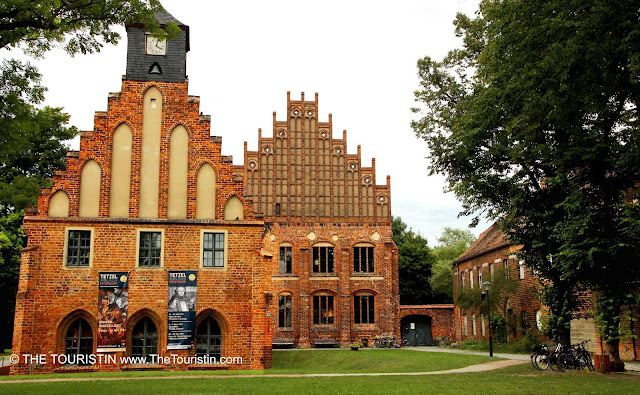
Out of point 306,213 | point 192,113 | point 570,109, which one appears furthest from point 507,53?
point 306,213

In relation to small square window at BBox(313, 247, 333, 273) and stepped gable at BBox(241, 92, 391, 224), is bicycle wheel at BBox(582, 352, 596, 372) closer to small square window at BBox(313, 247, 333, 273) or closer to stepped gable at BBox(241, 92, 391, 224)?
stepped gable at BBox(241, 92, 391, 224)

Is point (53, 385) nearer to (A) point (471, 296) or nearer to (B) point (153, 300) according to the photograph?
(B) point (153, 300)

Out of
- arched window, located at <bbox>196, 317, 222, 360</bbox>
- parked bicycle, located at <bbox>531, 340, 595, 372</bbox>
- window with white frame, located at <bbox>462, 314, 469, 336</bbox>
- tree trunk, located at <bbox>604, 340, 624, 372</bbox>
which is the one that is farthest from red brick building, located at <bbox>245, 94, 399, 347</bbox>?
tree trunk, located at <bbox>604, 340, 624, 372</bbox>

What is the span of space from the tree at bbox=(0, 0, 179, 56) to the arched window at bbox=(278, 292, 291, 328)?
27564mm

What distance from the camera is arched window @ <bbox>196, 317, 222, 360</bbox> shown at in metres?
21.5

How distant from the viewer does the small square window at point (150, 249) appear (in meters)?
21.7

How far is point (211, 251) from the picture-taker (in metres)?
22.0

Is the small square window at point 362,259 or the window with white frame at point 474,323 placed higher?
the small square window at point 362,259

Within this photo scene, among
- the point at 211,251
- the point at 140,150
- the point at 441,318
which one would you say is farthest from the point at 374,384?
the point at 441,318

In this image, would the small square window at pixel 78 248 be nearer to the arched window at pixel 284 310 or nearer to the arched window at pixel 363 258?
the arched window at pixel 284 310

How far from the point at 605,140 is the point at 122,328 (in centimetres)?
1735

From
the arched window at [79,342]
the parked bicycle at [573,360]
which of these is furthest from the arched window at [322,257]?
the parked bicycle at [573,360]

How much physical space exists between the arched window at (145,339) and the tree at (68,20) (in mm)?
11174

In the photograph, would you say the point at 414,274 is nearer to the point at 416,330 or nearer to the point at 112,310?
the point at 416,330
